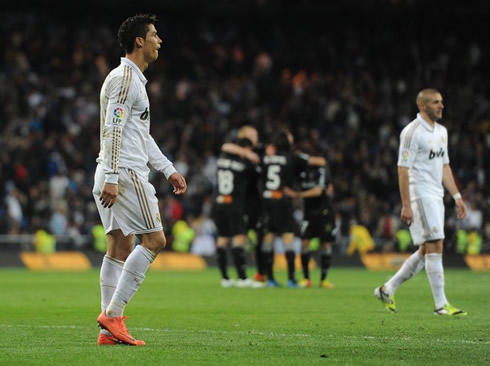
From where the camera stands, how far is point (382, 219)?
29.0 metres

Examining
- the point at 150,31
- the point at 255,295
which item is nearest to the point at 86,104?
the point at 255,295

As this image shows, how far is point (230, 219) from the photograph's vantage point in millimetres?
17844

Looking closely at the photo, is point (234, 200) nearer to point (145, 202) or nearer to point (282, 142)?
point (282, 142)

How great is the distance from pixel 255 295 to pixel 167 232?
1291 cm

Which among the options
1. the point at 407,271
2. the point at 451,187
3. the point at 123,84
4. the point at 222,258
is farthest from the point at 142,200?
the point at 222,258

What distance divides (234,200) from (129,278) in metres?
9.38

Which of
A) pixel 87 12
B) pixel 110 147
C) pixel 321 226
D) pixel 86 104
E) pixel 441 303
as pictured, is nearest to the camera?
pixel 110 147

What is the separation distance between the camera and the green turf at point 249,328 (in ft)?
25.1

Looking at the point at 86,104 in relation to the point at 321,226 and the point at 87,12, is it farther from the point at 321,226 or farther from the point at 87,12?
the point at 321,226

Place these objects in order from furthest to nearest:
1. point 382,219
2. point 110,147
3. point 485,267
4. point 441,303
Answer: point 382,219 < point 485,267 < point 441,303 < point 110,147

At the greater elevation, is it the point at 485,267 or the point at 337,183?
the point at 337,183

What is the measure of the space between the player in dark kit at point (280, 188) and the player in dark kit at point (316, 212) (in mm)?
237

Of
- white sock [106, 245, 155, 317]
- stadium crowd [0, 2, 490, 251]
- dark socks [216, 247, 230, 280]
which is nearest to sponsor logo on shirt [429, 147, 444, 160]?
white sock [106, 245, 155, 317]

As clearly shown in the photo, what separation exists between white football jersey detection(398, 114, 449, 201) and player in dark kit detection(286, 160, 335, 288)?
5.86m
